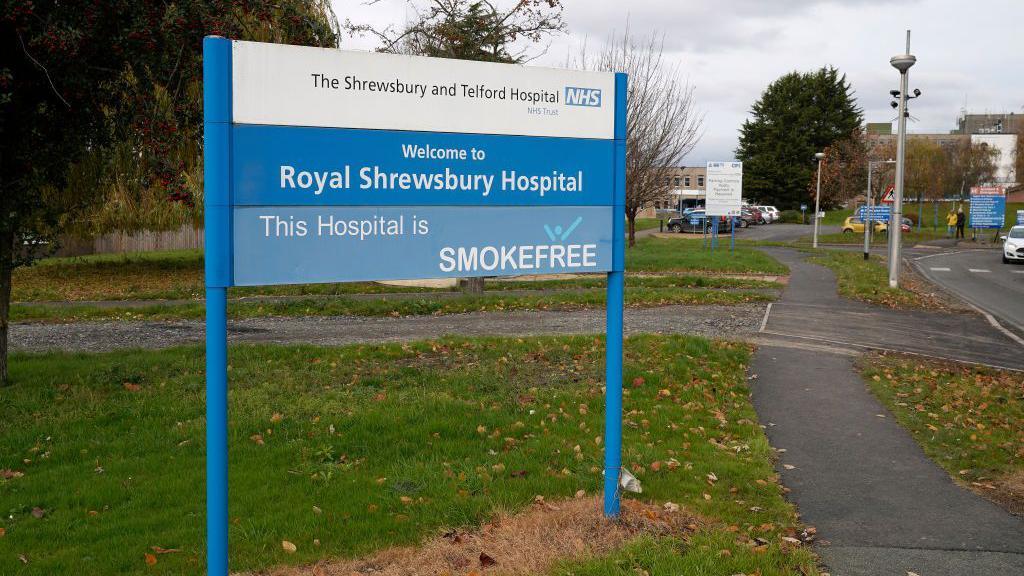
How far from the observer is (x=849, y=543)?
4.79 metres

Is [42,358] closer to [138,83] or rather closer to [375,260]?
[138,83]

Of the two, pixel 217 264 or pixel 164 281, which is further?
pixel 164 281

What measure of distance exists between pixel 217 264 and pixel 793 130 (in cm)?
7605

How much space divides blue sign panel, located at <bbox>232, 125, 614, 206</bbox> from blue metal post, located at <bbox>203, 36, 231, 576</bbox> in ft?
0.30

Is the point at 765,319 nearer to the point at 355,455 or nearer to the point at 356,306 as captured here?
the point at 356,306

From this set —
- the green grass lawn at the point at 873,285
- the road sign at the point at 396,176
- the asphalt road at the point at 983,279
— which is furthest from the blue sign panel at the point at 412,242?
the green grass lawn at the point at 873,285

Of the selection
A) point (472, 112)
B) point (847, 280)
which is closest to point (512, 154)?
point (472, 112)

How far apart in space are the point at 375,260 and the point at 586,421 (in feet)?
11.2

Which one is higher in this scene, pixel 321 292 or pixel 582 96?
pixel 582 96

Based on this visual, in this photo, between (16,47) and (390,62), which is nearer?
(390,62)

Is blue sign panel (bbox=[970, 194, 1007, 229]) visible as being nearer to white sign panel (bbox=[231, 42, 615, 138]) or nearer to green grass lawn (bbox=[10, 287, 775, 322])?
green grass lawn (bbox=[10, 287, 775, 322])

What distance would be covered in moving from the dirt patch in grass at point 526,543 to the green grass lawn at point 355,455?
145 millimetres

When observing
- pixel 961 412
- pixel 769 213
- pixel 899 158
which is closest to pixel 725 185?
pixel 899 158

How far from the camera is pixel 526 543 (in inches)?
179
